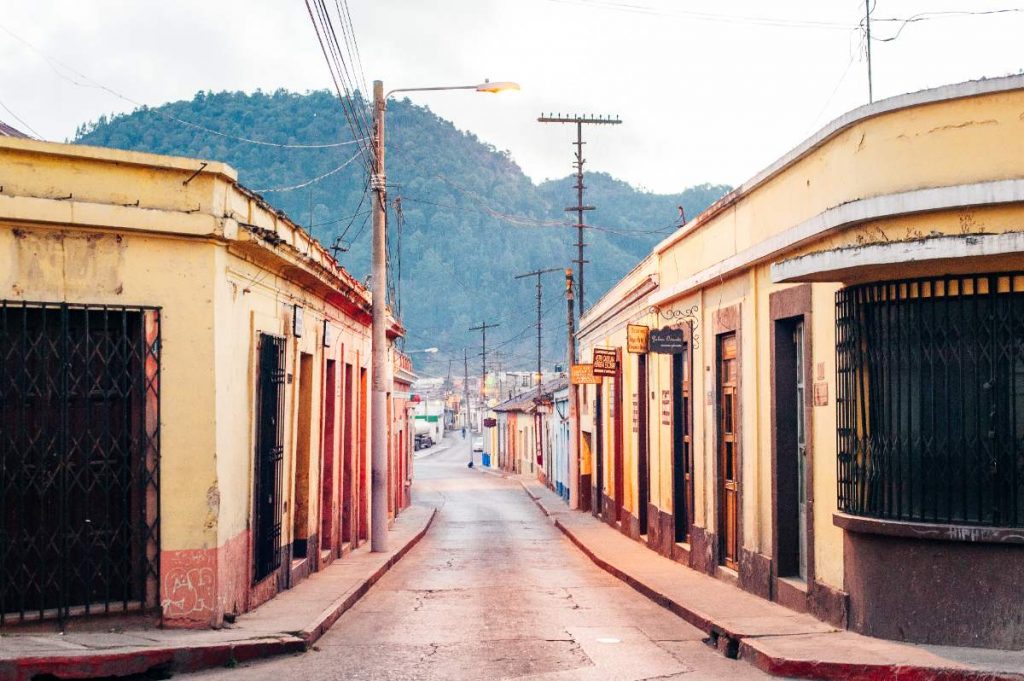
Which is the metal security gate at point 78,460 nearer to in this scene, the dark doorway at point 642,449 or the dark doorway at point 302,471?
the dark doorway at point 302,471

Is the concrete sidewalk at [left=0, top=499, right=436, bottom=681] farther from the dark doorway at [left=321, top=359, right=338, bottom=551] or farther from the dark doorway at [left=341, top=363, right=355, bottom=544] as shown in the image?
the dark doorway at [left=341, top=363, right=355, bottom=544]

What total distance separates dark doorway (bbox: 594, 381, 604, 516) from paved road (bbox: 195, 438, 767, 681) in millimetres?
7443

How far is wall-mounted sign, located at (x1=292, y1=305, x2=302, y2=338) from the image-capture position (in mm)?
13280

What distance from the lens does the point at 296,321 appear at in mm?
13320

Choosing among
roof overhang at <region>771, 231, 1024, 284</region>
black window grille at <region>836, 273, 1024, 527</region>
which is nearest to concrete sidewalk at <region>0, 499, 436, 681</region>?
black window grille at <region>836, 273, 1024, 527</region>

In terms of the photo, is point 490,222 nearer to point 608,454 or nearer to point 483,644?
point 608,454

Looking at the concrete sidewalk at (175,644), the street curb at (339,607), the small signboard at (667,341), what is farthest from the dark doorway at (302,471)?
the small signboard at (667,341)

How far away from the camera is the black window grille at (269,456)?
11.6 meters

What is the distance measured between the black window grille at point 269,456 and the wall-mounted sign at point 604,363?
33.5ft

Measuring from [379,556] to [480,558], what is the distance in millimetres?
1744

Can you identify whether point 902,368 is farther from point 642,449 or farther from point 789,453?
point 642,449

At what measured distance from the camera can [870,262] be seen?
8.66 metres

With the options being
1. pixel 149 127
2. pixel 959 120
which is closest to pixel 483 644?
pixel 959 120

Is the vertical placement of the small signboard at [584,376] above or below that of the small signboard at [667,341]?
below
